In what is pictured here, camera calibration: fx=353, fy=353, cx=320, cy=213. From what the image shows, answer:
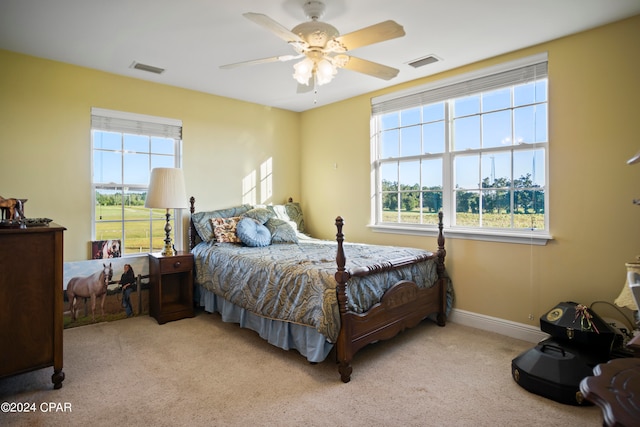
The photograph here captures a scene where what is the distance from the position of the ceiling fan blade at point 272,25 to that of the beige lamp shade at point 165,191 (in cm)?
200

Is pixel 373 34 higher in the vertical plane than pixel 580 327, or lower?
higher

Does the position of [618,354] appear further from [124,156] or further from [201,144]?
[124,156]

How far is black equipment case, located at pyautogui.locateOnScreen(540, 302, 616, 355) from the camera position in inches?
88.7

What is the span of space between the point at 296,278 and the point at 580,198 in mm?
2281

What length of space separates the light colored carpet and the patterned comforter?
37 centimetres

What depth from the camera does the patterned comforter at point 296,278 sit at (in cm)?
240

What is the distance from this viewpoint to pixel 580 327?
233cm

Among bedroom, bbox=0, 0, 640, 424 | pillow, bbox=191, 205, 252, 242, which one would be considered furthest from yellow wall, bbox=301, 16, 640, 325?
pillow, bbox=191, 205, 252, 242

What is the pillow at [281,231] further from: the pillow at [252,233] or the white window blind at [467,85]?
the white window blind at [467,85]

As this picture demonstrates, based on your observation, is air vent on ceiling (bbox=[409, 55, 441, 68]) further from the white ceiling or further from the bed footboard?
the bed footboard

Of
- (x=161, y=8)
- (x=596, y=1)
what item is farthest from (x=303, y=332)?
(x=596, y=1)

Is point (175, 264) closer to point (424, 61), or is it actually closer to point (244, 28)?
point (244, 28)

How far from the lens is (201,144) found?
4.15 meters

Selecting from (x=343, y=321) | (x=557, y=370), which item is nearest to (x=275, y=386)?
(x=343, y=321)
